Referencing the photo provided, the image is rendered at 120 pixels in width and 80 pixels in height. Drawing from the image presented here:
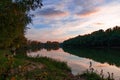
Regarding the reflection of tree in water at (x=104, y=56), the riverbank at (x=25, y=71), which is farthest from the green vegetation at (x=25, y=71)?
the reflection of tree in water at (x=104, y=56)

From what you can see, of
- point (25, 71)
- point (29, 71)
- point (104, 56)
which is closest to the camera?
point (25, 71)

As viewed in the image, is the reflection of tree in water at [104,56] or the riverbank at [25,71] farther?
the reflection of tree in water at [104,56]

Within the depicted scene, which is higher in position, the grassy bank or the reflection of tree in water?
the grassy bank

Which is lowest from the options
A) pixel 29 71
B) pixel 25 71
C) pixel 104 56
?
pixel 104 56

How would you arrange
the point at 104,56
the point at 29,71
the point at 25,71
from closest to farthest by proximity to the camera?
the point at 25,71 < the point at 29,71 < the point at 104,56

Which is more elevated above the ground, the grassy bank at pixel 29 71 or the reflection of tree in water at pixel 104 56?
the grassy bank at pixel 29 71

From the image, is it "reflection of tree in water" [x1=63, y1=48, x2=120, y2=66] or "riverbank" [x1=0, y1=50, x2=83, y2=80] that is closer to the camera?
"riverbank" [x1=0, y1=50, x2=83, y2=80]

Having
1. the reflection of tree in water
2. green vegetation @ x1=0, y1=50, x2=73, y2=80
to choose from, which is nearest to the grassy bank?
green vegetation @ x1=0, y1=50, x2=73, y2=80

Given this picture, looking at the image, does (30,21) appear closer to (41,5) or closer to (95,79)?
(41,5)

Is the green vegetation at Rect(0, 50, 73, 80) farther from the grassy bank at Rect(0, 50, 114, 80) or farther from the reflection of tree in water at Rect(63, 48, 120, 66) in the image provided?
the reflection of tree in water at Rect(63, 48, 120, 66)

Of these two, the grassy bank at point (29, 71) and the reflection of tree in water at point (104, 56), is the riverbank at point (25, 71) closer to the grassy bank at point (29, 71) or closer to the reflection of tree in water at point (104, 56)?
the grassy bank at point (29, 71)

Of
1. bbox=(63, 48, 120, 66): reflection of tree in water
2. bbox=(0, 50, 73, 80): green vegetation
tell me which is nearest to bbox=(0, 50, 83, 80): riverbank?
bbox=(0, 50, 73, 80): green vegetation

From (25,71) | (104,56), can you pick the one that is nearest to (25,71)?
(25,71)

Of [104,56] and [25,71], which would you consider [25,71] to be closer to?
[25,71]
